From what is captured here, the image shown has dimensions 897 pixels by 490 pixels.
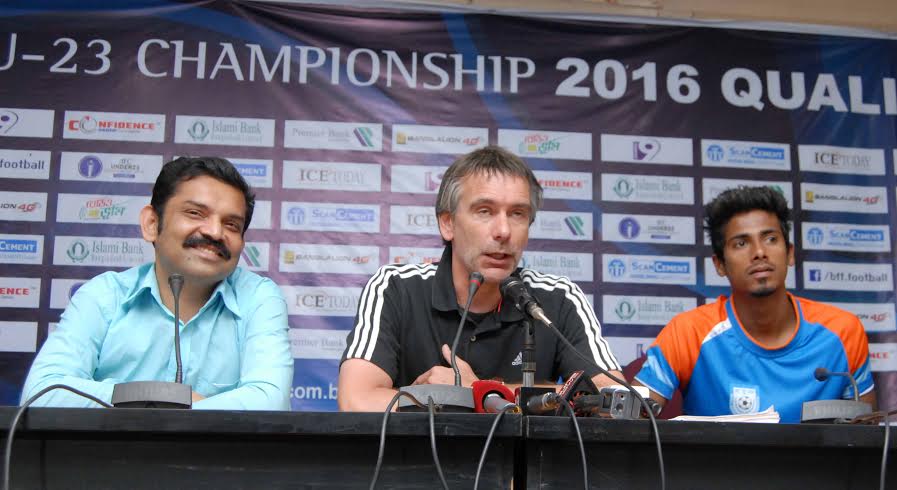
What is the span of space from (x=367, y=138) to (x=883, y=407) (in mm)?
2469

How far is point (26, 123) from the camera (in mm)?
3148

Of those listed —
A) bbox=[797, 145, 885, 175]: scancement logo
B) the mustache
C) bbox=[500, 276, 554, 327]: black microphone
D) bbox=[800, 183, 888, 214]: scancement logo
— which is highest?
bbox=[797, 145, 885, 175]: scancement logo

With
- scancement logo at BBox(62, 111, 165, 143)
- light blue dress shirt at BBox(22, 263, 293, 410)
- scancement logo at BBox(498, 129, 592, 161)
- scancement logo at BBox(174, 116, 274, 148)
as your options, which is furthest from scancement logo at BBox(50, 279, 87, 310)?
scancement logo at BBox(498, 129, 592, 161)

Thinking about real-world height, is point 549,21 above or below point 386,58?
above

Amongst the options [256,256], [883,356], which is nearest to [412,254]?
[256,256]

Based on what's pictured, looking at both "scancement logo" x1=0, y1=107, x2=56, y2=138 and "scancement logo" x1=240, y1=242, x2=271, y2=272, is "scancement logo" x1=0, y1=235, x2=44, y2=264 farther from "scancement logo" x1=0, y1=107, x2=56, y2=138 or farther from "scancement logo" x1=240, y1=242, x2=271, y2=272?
"scancement logo" x1=240, y1=242, x2=271, y2=272

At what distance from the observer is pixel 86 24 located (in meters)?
3.24

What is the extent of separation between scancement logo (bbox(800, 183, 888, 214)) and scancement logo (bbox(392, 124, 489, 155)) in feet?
4.72

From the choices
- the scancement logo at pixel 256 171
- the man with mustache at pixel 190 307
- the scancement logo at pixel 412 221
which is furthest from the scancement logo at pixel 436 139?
the man with mustache at pixel 190 307

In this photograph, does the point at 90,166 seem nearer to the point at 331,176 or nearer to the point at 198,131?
the point at 198,131

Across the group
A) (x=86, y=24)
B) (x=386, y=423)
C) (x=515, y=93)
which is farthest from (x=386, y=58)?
(x=386, y=423)

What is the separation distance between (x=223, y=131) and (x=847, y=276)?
274cm

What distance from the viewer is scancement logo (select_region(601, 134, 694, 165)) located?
338 centimetres

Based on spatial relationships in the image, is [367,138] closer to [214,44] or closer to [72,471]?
[214,44]
